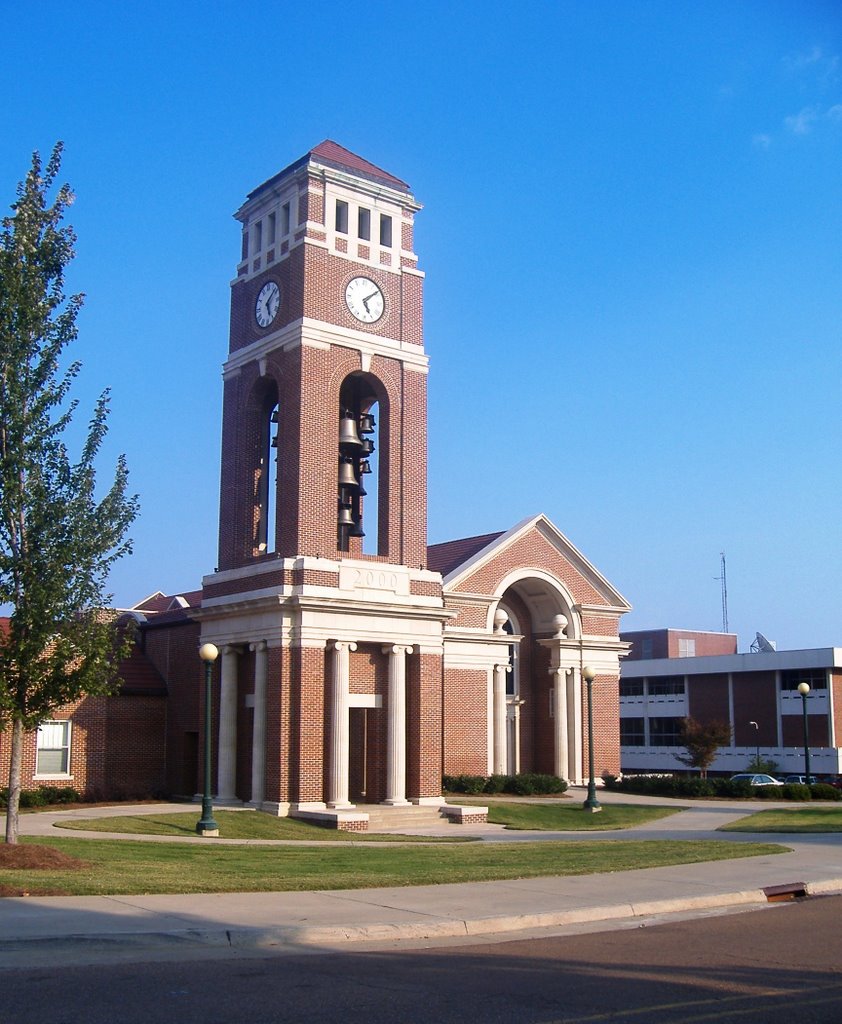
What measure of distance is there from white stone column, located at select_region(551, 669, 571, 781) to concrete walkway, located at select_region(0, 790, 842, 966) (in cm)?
2429

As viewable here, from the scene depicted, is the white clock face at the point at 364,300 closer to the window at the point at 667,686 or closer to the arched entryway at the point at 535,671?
the arched entryway at the point at 535,671

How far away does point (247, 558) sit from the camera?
104 feet

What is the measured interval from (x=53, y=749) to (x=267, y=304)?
1416cm

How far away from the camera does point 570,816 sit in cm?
3128

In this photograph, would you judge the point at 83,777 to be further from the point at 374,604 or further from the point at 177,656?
the point at 374,604

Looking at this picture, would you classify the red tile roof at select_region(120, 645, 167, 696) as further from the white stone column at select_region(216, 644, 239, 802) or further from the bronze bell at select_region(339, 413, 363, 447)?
the bronze bell at select_region(339, 413, 363, 447)

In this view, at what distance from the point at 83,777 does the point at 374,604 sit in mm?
10232

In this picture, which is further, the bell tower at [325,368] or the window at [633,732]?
the window at [633,732]

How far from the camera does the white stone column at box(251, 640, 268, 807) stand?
29.2 metres

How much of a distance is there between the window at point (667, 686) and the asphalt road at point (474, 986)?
6839 cm

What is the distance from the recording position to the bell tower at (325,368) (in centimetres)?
3008

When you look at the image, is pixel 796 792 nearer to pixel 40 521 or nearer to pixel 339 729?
pixel 339 729

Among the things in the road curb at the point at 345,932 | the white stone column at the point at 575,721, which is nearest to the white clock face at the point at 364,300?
the white stone column at the point at 575,721

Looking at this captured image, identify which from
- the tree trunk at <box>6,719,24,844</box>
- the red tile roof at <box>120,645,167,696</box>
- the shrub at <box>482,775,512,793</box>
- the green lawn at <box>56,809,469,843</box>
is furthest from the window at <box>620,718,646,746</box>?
the tree trunk at <box>6,719,24,844</box>
